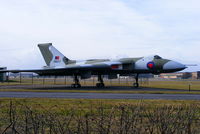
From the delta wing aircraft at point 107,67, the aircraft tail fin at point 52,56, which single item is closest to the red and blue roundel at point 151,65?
the delta wing aircraft at point 107,67

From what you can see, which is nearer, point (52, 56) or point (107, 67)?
point (107, 67)

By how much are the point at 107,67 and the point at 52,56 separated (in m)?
9.32

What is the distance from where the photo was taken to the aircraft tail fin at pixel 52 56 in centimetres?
3759

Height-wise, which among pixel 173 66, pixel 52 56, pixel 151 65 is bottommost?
pixel 173 66

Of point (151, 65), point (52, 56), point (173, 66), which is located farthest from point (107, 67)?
point (52, 56)

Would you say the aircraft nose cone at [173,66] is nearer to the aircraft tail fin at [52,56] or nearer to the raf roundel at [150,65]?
the raf roundel at [150,65]

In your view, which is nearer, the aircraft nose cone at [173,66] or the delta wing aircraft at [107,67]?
the aircraft nose cone at [173,66]

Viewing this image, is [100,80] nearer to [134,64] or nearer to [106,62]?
[106,62]

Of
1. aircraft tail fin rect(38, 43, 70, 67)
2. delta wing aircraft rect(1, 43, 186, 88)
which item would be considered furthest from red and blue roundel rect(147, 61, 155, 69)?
aircraft tail fin rect(38, 43, 70, 67)

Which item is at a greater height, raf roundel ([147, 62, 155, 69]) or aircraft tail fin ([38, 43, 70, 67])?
aircraft tail fin ([38, 43, 70, 67])

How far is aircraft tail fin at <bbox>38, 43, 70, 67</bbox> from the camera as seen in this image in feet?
123

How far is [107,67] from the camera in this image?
3244cm

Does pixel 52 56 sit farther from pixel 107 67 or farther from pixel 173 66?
pixel 173 66

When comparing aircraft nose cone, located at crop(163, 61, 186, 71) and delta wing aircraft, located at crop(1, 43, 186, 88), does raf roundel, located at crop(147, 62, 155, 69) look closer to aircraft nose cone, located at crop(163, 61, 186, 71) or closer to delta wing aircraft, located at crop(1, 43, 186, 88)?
delta wing aircraft, located at crop(1, 43, 186, 88)
